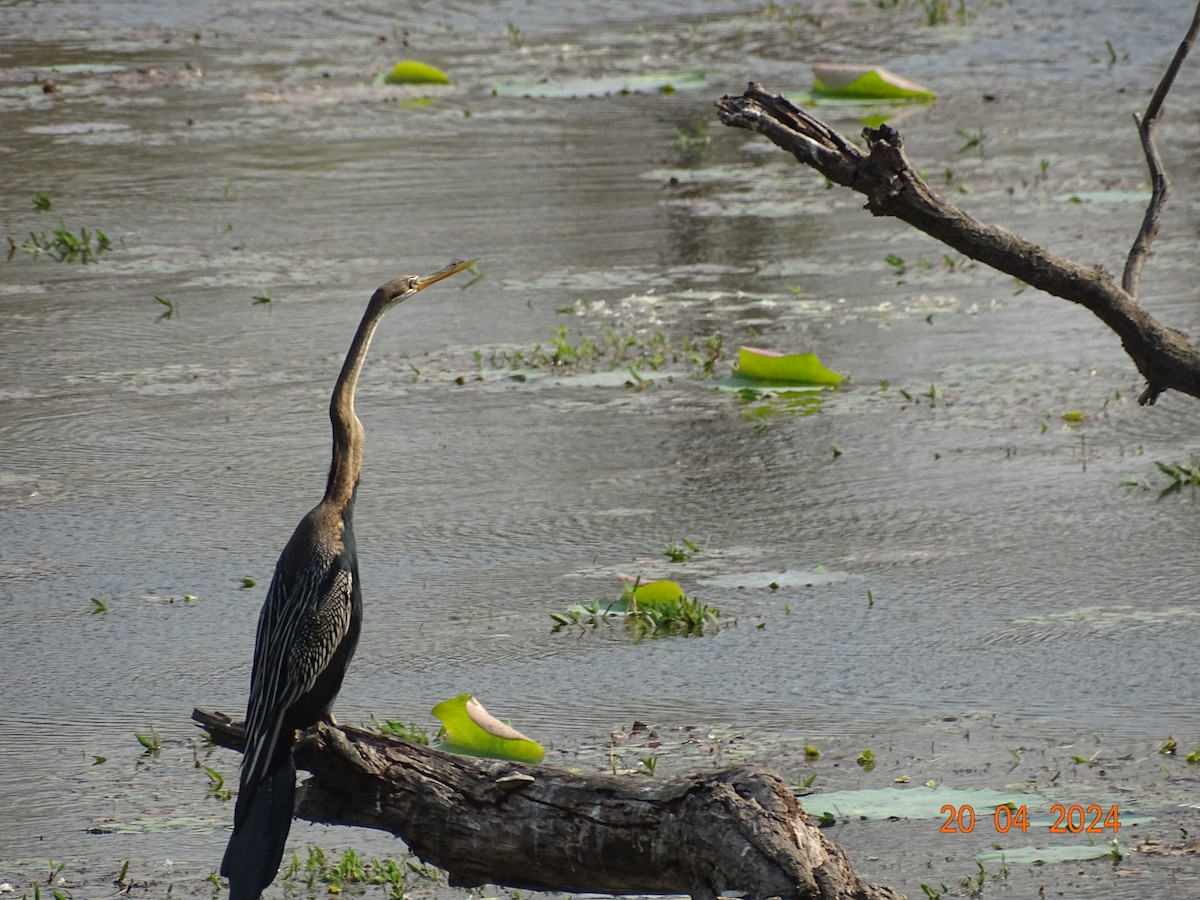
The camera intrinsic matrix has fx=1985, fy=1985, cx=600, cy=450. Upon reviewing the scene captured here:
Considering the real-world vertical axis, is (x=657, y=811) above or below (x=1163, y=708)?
above

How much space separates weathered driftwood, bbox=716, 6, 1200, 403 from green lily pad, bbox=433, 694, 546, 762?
1.52 metres

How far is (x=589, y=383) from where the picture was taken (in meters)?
7.70

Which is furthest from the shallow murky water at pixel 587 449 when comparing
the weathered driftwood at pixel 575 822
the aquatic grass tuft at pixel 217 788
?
the weathered driftwood at pixel 575 822

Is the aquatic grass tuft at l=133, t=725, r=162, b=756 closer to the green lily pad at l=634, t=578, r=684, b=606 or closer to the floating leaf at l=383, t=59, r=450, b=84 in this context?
the green lily pad at l=634, t=578, r=684, b=606

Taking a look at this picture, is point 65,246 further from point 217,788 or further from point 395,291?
point 217,788

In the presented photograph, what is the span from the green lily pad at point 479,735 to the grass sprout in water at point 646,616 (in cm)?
86

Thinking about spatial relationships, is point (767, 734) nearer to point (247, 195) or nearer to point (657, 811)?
point (657, 811)

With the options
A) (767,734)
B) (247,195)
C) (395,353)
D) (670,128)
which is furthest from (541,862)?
(670,128)

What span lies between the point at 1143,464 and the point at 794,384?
1.43 m

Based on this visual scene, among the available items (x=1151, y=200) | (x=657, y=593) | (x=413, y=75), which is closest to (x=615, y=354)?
(x=657, y=593)

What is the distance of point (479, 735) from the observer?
15.1ft
